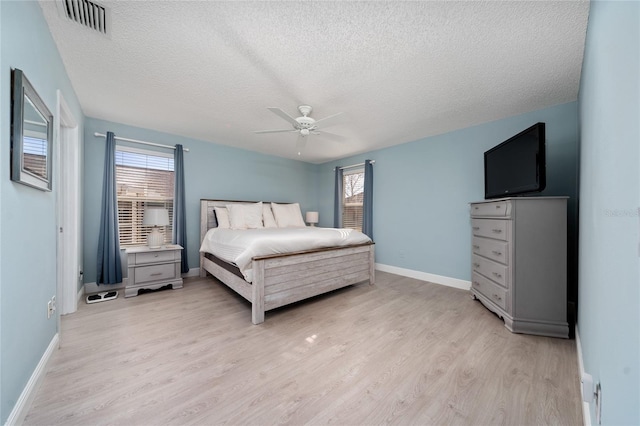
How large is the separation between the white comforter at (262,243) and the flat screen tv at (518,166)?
1802 millimetres

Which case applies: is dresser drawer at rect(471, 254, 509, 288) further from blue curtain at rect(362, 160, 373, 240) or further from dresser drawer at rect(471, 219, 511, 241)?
blue curtain at rect(362, 160, 373, 240)

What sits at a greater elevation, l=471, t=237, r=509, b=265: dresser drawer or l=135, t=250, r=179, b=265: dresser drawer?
l=471, t=237, r=509, b=265: dresser drawer

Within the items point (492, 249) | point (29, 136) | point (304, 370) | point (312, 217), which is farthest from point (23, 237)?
point (312, 217)

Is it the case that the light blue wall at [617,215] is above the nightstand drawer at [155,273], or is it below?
above

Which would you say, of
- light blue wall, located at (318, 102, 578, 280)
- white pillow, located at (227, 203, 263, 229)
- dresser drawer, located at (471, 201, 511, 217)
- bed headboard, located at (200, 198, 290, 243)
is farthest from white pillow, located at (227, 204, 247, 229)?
dresser drawer, located at (471, 201, 511, 217)

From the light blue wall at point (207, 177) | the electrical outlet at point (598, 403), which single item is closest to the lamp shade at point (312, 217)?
the light blue wall at point (207, 177)

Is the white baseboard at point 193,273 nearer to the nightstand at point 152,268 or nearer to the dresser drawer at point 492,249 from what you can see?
the nightstand at point 152,268

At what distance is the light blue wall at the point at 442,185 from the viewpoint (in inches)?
107

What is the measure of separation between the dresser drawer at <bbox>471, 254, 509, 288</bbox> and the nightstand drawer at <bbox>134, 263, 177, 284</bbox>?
4.08 meters

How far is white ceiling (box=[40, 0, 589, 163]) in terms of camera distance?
152cm

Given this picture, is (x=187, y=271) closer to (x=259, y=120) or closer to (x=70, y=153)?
(x=70, y=153)

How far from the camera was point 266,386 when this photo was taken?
1.50 m

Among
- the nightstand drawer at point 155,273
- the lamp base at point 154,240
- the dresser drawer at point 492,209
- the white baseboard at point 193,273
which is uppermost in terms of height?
the dresser drawer at point 492,209

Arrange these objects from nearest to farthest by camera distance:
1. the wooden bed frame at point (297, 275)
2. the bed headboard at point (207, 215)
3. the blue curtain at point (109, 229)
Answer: the wooden bed frame at point (297, 275) → the blue curtain at point (109, 229) → the bed headboard at point (207, 215)
